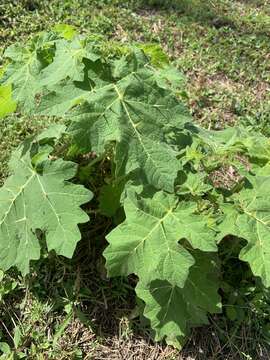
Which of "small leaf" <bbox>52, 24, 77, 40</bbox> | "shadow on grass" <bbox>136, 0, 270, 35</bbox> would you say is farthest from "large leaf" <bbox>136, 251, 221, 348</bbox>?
"shadow on grass" <bbox>136, 0, 270, 35</bbox>

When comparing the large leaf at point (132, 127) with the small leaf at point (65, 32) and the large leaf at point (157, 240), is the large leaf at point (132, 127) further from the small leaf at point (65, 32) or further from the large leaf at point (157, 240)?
the small leaf at point (65, 32)

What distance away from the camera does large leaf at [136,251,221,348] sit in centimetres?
280

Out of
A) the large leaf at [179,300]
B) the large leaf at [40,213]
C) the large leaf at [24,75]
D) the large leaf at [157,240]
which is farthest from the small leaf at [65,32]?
the large leaf at [179,300]

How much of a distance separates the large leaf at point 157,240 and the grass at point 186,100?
2.22ft

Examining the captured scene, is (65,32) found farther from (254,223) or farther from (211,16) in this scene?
(211,16)

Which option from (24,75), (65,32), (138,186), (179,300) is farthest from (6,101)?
(179,300)

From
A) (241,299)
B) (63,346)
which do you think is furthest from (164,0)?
(63,346)

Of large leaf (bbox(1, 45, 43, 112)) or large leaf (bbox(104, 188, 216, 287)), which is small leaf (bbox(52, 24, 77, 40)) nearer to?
large leaf (bbox(1, 45, 43, 112))

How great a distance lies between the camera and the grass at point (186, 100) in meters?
3.05

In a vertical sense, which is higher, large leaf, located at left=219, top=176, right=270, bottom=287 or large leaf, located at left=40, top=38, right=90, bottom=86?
large leaf, located at left=40, top=38, right=90, bottom=86

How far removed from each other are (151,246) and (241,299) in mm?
945

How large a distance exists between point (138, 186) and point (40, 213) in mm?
510

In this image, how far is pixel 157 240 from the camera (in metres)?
2.54

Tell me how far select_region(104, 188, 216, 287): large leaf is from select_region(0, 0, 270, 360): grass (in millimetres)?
677
